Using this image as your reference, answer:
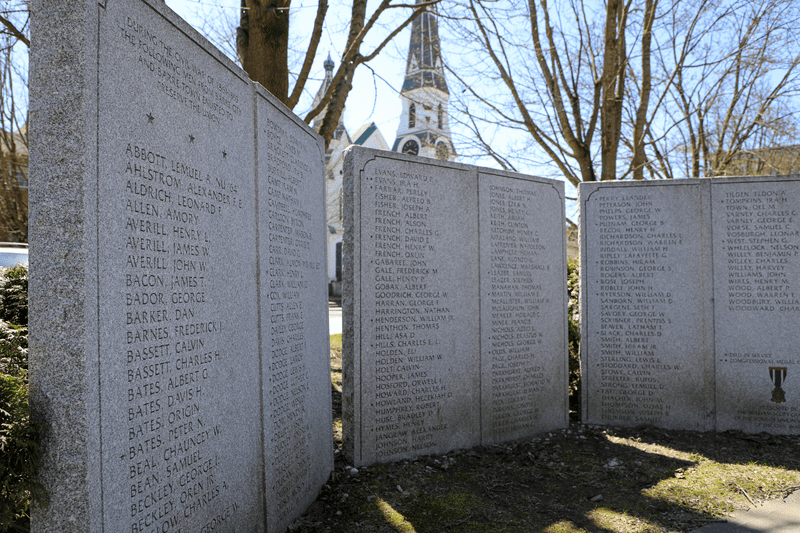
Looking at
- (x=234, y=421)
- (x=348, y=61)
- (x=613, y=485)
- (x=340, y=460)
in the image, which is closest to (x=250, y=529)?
(x=234, y=421)

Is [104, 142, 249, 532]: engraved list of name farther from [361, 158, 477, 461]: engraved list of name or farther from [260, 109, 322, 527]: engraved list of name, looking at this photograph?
[361, 158, 477, 461]: engraved list of name

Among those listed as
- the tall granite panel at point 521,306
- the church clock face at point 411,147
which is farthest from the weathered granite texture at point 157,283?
the church clock face at point 411,147

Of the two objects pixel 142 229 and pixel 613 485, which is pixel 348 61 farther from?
pixel 613 485

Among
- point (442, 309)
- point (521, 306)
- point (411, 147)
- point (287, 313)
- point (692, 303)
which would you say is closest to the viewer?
point (287, 313)

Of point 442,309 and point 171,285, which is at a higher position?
point 171,285

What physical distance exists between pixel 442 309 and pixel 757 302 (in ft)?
11.5

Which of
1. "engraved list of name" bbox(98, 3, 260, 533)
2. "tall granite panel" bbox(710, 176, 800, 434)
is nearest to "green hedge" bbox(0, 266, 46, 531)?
"engraved list of name" bbox(98, 3, 260, 533)

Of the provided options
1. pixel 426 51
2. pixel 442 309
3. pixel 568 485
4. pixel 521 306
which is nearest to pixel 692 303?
pixel 521 306

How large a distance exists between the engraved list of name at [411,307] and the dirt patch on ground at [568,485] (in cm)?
34

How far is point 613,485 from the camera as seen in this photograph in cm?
414

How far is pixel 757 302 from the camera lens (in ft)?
18.0

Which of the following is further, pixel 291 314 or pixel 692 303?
pixel 692 303

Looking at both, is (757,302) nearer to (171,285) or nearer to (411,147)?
(171,285)

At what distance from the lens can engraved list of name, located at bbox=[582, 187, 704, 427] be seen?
5.62 meters
